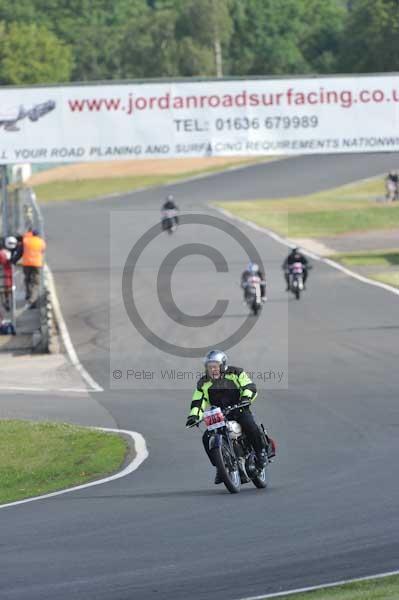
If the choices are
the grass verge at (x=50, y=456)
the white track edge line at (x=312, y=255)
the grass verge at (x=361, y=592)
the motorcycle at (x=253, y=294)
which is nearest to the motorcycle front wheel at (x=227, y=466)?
the grass verge at (x=50, y=456)

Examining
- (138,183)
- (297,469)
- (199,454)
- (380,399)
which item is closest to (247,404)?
(297,469)

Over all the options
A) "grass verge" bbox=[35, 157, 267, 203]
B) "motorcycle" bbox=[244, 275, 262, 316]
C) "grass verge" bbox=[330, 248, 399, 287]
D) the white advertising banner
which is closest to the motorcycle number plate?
"motorcycle" bbox=[244, 275, 262, 316]

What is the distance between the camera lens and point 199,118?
35750 mm

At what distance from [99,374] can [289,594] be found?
710 inches

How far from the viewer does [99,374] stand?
26891 millimetres

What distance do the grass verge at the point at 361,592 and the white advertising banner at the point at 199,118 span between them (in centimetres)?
2694

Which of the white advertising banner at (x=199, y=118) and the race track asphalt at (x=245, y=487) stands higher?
the white advertising banner at (x=199, y=118)

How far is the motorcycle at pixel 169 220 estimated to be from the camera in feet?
179

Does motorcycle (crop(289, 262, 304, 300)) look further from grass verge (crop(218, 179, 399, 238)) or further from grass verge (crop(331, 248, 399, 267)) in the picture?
grass verge (crop(218, 179, 399, 238))

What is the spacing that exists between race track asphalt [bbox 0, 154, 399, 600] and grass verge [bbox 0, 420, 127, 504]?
65cm

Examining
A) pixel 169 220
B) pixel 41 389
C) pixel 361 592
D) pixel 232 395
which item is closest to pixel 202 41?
pixel 169 220

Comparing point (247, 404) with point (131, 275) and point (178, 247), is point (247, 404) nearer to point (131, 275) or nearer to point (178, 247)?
point (131, 275)

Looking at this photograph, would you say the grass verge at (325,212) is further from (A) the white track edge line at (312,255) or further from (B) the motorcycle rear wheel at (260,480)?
(B) the motorcycle rear wheel at (260,480)

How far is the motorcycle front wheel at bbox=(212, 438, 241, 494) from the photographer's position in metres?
13.4
